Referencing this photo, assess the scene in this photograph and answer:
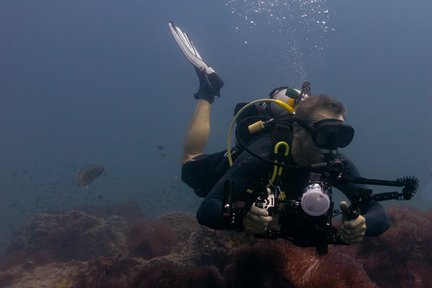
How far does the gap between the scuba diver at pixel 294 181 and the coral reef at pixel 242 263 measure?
2.34 feet

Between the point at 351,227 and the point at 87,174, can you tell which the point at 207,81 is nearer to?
the point at 351,227

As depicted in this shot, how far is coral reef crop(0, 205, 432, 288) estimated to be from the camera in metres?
4.30

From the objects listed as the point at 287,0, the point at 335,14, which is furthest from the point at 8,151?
the point at 335,14

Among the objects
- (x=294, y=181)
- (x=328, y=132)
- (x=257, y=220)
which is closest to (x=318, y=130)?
(x=328, y=132)

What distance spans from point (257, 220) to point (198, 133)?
4.17m

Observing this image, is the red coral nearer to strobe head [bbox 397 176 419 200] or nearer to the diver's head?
the diver's head

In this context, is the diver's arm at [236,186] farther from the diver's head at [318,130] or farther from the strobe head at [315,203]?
the strobe head at [315,203]

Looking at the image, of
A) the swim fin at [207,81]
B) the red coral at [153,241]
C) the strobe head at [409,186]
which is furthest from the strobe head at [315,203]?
the red coral at [153,241]

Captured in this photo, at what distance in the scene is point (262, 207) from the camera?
3293 mm

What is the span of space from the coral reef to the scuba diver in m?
0.71

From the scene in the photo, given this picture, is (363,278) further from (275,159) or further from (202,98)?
(202,98)

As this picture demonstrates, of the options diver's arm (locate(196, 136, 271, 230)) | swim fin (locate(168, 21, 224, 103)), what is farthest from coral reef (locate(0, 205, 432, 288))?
swim fin (locate(168, 21, 224, 103))

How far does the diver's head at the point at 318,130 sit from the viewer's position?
3.95 m

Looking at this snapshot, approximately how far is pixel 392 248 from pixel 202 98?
4557mm
